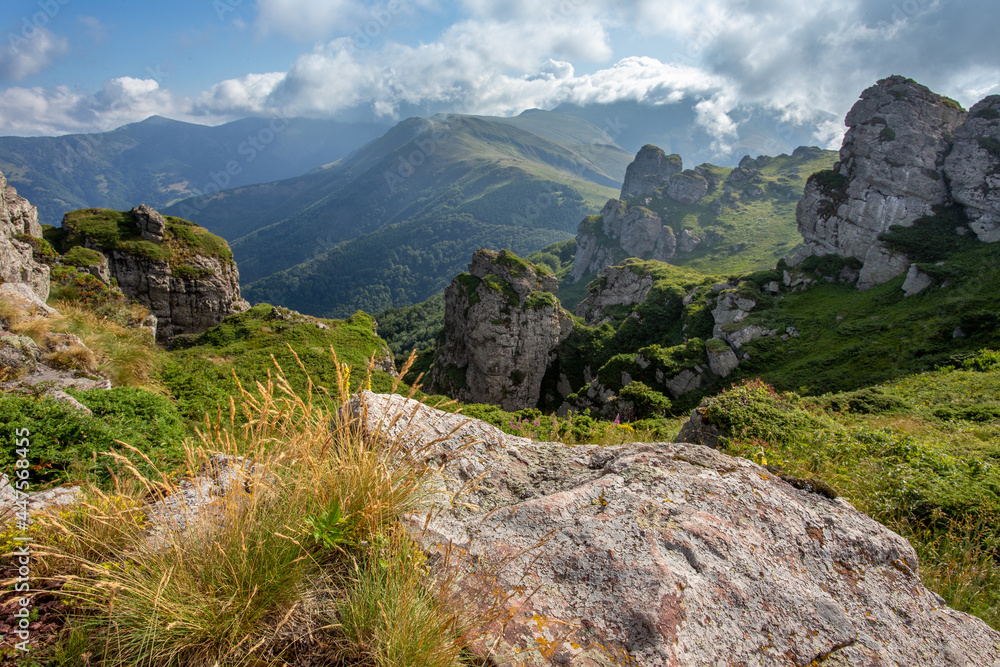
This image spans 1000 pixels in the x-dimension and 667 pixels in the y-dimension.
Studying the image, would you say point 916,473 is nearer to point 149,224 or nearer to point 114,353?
point 114,353

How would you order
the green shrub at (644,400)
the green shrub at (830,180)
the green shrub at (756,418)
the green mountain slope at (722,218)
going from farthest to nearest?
the green mountain slope at (722,218)
the green shrub at (830,180)
the green shrub at (644,400)
the green shrub at (756,418)

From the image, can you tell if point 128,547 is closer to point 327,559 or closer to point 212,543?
point 212,543

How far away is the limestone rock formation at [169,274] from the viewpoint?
1080 inches

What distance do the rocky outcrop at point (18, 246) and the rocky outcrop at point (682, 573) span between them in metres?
19.0

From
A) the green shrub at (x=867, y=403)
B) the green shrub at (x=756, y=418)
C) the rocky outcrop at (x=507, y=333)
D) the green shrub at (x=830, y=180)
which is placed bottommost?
the rocky outcrop at (x=507, y=333)

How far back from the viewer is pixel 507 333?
4016 cm

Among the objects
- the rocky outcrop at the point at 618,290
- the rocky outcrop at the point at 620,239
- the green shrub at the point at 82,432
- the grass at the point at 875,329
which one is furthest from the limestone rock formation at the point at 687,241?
the green shrub at the point at 82,432

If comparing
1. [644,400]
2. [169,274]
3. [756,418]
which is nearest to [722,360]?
[644,400]

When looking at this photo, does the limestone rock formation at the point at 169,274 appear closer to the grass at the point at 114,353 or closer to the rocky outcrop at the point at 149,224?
the rocky outcrop at the point at 149,224

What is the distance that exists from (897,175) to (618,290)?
30947 mm

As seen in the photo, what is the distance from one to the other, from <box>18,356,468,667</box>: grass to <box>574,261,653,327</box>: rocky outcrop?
54.1 m

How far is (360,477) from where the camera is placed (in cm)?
229

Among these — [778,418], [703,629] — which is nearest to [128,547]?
[703,629]

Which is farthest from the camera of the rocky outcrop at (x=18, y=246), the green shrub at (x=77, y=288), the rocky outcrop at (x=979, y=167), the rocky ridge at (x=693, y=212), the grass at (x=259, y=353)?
the rocky ridge at (x=693, y=212)
